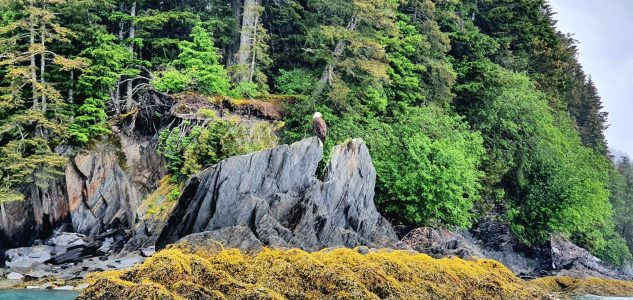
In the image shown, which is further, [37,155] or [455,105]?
[455,105]

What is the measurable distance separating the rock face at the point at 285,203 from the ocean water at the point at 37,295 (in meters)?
3.48

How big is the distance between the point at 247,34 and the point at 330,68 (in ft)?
18.6

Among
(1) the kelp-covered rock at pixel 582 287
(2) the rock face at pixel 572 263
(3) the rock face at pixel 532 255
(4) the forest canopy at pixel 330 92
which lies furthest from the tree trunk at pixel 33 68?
(2) the rock face at pixel 572 263

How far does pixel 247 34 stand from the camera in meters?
35.3

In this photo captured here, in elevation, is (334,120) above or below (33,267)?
above

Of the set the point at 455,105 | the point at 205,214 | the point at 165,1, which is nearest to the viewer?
the point at 205,214

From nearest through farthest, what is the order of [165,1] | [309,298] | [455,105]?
[309,298] → [165,1] → [455,105]

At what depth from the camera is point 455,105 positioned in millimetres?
39969

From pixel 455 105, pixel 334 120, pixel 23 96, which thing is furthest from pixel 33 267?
pixel 455 105

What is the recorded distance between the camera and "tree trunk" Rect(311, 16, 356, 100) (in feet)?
105

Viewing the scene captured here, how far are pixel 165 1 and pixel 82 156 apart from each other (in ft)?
40.3

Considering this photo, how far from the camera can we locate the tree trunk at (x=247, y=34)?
112 ft

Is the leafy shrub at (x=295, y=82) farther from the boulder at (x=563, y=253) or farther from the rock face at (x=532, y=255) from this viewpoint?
the boulder at (x=563, y=253)

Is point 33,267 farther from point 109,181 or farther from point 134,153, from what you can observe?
point 134,153
